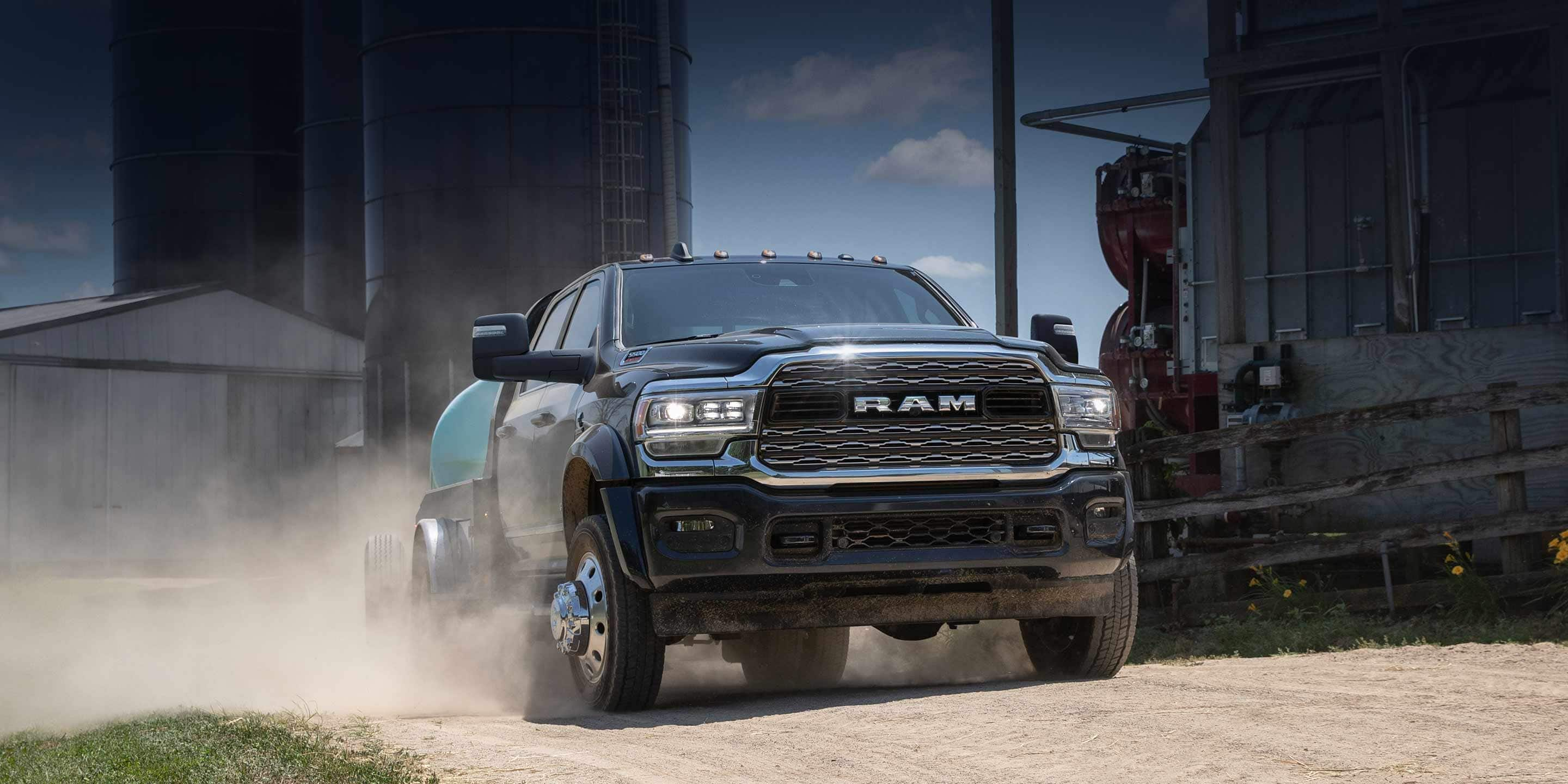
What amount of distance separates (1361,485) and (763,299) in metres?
4.20

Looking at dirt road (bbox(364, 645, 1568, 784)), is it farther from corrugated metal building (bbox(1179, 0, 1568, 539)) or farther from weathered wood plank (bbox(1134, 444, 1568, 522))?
corrugated metal building (bbox(1179, 0, 1568, 539))

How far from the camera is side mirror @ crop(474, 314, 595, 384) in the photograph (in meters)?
7.61

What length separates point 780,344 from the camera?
6.96 m

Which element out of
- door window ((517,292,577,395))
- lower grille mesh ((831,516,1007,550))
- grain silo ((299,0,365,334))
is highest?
grain silo ((299,0,365,334))

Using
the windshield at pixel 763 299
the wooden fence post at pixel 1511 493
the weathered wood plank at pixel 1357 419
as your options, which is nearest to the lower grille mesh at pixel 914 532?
the windshield at pixel 763 299

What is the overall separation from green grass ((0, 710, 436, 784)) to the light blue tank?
3.48m

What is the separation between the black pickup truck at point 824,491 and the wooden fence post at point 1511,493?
11.2 ft

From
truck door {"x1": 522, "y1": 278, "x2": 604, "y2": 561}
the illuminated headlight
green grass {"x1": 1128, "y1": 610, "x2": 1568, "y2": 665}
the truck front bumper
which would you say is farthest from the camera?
green grass {"x1": 1128, "y1": 610, "x2": 1568, "y2": 665}

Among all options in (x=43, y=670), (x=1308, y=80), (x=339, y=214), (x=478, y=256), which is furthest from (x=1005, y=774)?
(x=339, y=214)

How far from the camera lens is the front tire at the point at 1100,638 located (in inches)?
294

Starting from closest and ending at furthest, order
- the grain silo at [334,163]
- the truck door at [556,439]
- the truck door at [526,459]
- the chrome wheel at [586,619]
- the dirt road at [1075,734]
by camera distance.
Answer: the dirt road at [1075,734], the chrome wheel at [586,619], the truck door at [556,439], the truck door at [526,459], the grain silo at [334,163]

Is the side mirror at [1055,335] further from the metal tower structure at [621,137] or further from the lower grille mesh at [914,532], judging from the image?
the metal tower structure at [621,137]

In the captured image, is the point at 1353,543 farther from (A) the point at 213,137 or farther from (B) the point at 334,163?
(A) the point at 213,137

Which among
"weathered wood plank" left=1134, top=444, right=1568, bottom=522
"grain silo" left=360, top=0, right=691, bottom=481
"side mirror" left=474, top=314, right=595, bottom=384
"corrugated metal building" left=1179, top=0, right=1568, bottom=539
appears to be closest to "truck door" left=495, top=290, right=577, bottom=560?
"side mirror" left=474, top=314, right=595, bottom=384
